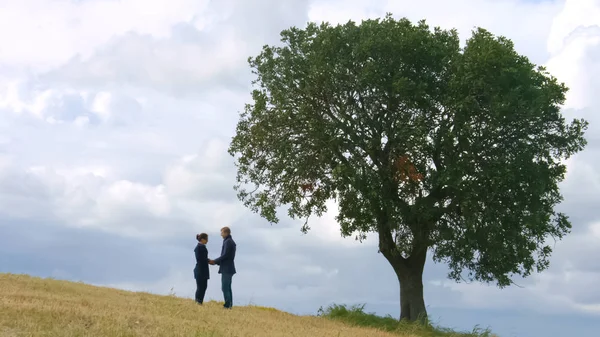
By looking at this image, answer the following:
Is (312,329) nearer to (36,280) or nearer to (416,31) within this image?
(36,280)

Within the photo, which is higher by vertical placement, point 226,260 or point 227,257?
point 227,257

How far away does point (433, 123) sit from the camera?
103ft

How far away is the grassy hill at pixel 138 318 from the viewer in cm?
1816

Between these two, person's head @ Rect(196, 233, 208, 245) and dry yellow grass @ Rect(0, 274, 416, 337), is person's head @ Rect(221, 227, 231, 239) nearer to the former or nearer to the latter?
person's head @ Rect(196, 233, 208, 245)

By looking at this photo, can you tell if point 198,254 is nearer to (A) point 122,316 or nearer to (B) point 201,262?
(B) point 201,262

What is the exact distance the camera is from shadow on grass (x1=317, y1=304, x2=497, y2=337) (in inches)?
1233

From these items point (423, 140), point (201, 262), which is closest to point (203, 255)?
point (201, 262)

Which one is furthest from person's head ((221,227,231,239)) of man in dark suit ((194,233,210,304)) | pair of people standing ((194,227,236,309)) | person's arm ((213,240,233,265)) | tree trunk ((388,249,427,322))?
tree trunk ((388,249,427,322))

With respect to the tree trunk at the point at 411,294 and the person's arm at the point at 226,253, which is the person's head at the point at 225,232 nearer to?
the person's arm at the point at 226,253

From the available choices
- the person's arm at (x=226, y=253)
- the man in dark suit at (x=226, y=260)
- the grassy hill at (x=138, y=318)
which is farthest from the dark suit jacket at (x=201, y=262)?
the grassy hill at (x=138, y=318)

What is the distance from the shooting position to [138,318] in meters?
20.1

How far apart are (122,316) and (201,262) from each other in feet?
20.4

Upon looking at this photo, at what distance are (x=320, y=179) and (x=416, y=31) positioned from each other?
8.19 metres

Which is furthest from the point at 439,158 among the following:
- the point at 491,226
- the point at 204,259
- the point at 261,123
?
the point at 204,259
